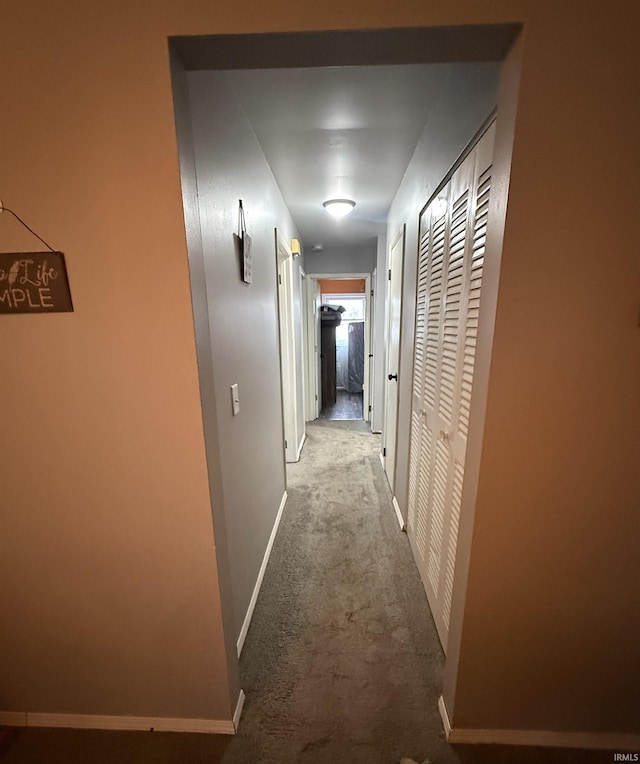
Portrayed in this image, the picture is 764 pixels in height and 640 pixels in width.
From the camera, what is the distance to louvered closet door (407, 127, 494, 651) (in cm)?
110

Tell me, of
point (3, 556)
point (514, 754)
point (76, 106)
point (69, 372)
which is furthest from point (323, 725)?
point (76, 106)

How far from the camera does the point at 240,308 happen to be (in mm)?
1436

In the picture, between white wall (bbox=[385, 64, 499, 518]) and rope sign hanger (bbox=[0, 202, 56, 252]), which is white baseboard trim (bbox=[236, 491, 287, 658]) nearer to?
white wall (bbox=[385, 64, 499, 518])

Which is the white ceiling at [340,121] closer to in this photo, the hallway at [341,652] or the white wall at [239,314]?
the white wall at [239,314]

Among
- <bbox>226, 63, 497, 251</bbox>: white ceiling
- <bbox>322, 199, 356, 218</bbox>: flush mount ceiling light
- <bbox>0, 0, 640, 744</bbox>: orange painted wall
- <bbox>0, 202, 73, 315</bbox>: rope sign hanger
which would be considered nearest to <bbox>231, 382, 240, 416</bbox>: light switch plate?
<bbox>0, 0, 640, 744</bbox>: orange painted wall

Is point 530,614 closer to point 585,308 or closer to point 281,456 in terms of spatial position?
point 585,308

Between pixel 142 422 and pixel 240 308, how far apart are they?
703 millimetres

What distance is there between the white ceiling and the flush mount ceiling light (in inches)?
1.7

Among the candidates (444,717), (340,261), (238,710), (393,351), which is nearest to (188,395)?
(238,710)

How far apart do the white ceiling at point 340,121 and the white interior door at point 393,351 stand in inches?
20.5

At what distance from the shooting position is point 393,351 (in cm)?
269

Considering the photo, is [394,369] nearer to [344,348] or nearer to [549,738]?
[549,738]

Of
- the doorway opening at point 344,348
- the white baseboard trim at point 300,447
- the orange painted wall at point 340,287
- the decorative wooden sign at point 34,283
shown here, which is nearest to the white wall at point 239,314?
the decorative wooden sign at point 34,283

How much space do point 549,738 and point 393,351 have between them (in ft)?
7.17
